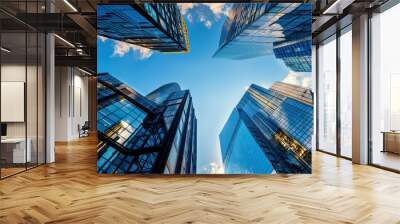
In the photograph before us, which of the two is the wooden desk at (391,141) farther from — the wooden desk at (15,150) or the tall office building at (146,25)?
the wooden desk at (15,150)

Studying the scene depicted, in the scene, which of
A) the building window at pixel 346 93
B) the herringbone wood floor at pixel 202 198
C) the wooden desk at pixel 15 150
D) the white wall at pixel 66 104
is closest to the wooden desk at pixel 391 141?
the herringbone wood floor at pixel 202 198

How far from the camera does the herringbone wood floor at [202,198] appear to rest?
12.0ft

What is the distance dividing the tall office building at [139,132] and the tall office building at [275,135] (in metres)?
0.85

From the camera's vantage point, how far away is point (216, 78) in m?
6.06

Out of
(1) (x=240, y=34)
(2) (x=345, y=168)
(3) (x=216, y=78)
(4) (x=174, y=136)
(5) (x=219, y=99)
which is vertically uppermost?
(1) (x=240, y=34)

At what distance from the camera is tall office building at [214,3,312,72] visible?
231 inches

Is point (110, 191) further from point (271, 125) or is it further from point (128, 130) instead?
point (271, 125)

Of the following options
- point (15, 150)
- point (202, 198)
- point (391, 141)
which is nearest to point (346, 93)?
point (391, 141)

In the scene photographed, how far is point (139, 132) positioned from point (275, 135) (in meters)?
2.30

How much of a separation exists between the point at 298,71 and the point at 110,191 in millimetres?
3583

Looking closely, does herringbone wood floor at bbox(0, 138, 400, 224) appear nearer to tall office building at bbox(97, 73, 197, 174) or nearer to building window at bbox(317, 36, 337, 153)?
tall office building at bbox(97, 73, 197, 174)

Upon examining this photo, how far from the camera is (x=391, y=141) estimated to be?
23.3 ft

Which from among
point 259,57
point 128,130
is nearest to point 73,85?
point 128,130

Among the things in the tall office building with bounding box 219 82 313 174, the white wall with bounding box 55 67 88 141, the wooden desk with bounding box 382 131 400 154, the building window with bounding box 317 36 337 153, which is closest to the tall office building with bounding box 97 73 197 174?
the tall office building with bounding box 219 82 313 174
